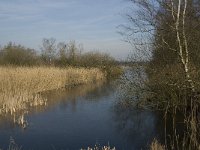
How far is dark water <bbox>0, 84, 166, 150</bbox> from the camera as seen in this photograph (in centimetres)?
950

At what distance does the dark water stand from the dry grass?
818 mm

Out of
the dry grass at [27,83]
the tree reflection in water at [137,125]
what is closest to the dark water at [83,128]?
the tree reflection in water at [137,125]

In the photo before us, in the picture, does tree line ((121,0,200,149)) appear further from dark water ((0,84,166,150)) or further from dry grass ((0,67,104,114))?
dry grass ((0,67,104,114))

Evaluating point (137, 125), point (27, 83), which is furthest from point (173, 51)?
point (27, 83)

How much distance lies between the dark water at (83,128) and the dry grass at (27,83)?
818 millimetres

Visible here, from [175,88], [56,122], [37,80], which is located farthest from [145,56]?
[37,80]

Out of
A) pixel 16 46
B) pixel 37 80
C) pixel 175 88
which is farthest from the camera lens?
pixel 16 46

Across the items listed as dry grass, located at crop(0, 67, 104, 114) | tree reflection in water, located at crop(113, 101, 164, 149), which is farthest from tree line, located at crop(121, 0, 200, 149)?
dry grass, located at crop(0, 67, 104, 114)

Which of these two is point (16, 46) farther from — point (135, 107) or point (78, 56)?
point (135, 107)

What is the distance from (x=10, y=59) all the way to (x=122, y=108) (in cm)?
2214

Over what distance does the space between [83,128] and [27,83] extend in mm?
8397

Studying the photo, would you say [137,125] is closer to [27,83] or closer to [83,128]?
[83,128]

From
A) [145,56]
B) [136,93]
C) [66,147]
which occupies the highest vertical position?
[145,56]

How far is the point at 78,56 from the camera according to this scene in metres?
36.2
